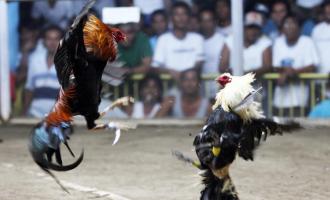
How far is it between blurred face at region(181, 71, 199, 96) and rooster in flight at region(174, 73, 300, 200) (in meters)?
8.53

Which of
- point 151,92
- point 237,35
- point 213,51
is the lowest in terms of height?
point 151,92

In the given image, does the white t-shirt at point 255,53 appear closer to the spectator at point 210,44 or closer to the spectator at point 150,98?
the spectator at point 210,44

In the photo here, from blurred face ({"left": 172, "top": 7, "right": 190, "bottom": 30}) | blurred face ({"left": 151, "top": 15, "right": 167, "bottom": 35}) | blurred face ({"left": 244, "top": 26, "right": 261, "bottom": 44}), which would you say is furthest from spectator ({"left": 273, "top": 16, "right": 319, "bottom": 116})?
blurred face ({"left": 151, "top": 15, "right": 167, "bottom": 35})

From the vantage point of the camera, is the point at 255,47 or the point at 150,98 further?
the point at 150,98

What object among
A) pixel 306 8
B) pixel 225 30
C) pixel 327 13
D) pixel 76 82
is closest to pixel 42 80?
pixel 225 30

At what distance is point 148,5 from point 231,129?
361 inches

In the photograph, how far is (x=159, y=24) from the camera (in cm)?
1430

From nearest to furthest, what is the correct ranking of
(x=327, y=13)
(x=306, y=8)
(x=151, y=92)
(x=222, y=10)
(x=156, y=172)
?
(x=156, y=172) → (x=327, y=13) → (x=306, y=8) → (x=222, y=10) → (x=151, y=92)

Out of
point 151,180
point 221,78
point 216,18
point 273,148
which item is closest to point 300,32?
point 216,18

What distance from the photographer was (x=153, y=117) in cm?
1452

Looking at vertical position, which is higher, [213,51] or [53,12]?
[53,12]

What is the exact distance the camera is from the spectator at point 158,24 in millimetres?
14234

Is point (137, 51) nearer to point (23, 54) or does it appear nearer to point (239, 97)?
point (23, 54)

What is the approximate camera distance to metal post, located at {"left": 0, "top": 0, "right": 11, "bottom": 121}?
15.2 metres
